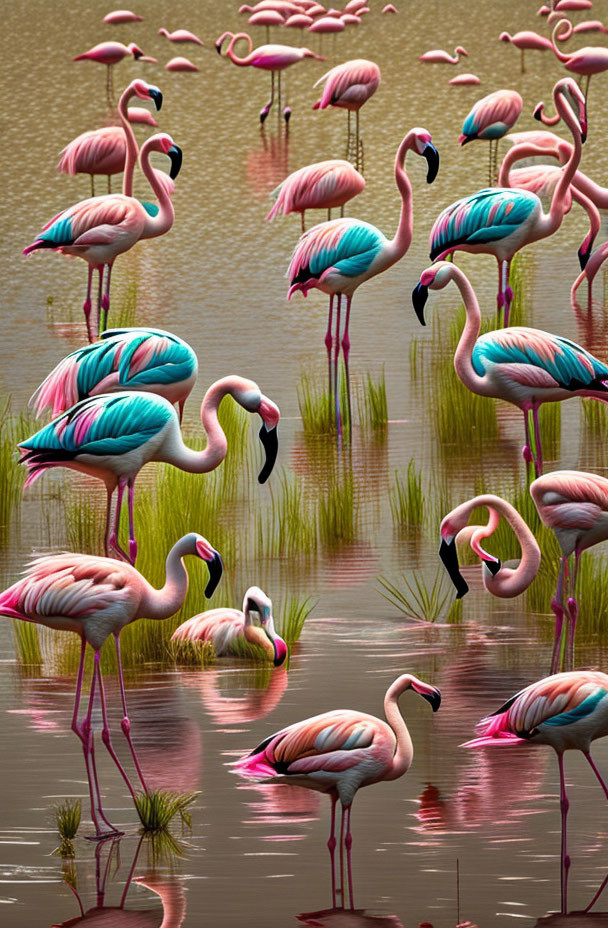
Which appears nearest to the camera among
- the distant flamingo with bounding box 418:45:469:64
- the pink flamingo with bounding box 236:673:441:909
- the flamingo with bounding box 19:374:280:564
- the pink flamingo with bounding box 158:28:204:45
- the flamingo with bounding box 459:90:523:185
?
the pink flamingo with bounding box 236:673:441:909

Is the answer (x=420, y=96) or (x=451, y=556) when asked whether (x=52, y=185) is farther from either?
(x=451, y=556)

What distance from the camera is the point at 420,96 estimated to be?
2250 centimetres

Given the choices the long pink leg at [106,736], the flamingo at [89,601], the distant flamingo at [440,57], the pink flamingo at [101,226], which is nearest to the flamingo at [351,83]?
the pink flamingo at [101,226]

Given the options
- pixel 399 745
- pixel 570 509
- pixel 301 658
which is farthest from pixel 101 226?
pixel 399 745

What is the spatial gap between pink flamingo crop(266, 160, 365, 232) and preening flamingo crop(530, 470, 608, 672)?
5366 millimetres

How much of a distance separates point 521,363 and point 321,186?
12.8 feet

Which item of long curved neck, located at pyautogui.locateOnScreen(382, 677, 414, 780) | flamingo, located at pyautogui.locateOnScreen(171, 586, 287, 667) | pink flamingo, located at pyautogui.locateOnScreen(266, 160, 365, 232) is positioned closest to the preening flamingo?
flamingo, located at pyautogui.locateOnScreen(171, 586, 287, 667)

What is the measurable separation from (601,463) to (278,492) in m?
1.65

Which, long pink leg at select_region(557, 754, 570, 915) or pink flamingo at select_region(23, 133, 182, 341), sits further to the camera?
pink flamingo at select_region(23, 133, 182, 341)

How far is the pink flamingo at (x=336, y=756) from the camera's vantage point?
264 inches

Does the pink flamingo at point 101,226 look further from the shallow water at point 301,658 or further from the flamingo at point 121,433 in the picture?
the flamingo at point 121,433

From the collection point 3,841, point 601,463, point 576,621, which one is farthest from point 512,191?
point 3,841

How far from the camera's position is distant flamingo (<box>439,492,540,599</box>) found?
8195 mm

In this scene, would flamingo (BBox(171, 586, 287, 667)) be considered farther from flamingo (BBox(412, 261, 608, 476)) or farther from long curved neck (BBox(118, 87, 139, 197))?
long curved neck (BBox(118, 87, 139, 197))
